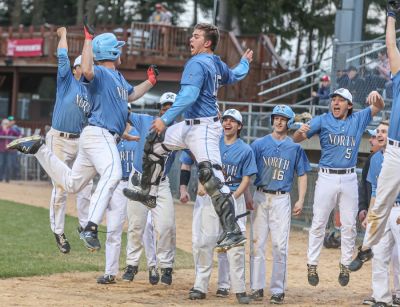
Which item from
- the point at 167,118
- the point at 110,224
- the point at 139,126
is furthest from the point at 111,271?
the point at 167,118

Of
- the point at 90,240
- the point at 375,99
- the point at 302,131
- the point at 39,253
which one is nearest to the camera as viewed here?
the point at 90,240

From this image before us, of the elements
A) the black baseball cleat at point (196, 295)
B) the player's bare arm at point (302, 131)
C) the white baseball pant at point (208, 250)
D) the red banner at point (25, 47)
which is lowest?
the black baseball cleat at point (196, 295)

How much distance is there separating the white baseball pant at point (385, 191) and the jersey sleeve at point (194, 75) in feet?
6.68

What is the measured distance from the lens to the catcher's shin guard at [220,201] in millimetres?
10211

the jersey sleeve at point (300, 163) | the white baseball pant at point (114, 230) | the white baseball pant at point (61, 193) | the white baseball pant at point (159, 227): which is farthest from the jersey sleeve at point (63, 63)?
the jersey sleeve at point (300, 163)

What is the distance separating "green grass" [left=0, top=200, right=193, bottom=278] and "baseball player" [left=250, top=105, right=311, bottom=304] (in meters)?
2.91

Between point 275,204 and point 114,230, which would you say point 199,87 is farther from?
point 114,230

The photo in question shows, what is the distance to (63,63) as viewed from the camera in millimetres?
12250

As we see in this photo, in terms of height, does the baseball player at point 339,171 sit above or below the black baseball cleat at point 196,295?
above

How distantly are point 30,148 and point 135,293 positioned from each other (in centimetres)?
206

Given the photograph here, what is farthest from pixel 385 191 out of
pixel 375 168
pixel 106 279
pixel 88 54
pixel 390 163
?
pixel 106 279

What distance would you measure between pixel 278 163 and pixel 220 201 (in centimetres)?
150

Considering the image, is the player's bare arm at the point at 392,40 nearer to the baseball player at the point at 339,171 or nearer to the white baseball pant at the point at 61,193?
the baseball player at the point at 339,171

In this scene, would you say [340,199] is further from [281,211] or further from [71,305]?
[71,305]
